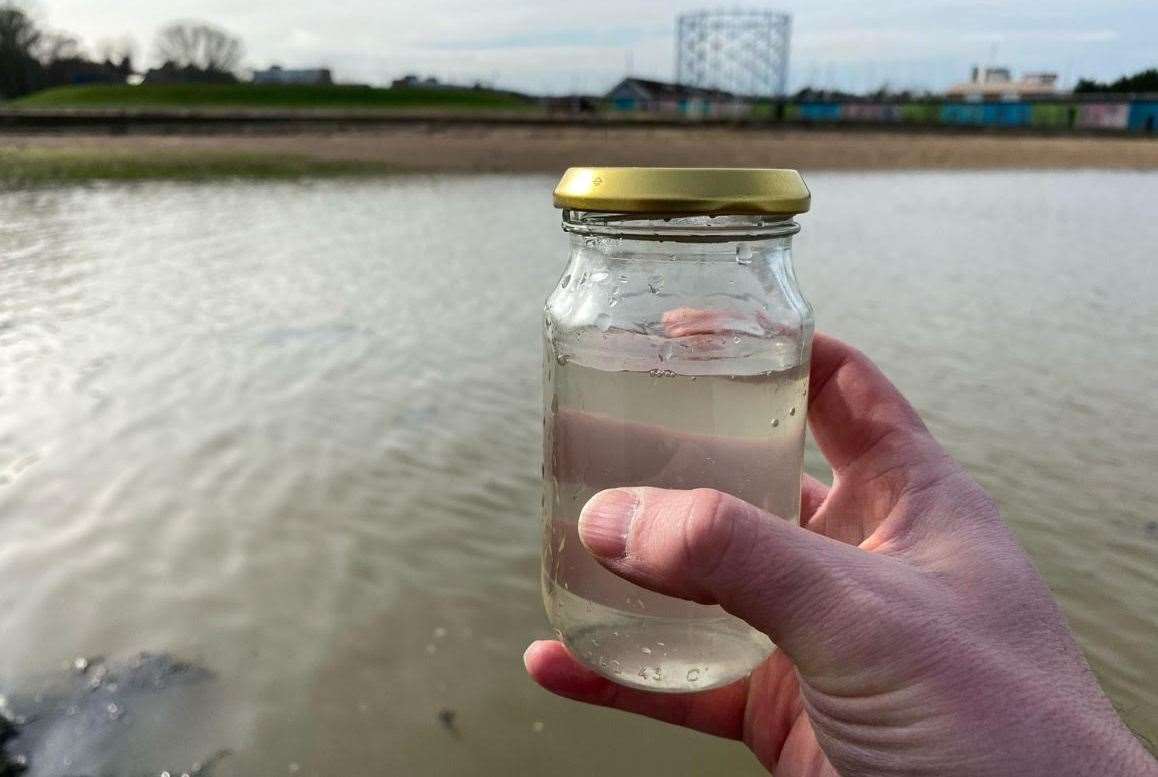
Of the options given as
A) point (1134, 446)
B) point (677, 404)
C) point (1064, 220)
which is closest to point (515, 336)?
point (1134, 446)

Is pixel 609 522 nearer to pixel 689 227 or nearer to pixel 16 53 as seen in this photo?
pixel 689 227

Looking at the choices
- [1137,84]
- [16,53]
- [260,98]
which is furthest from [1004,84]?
[16,53]

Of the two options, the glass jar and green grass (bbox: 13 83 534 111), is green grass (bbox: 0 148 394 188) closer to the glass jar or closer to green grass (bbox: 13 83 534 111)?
the glass jar

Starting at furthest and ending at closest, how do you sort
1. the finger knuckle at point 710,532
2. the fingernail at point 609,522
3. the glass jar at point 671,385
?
the glass jar at point 671,385
the fingernail at point 609,522
the finger knuckle at point 710,532

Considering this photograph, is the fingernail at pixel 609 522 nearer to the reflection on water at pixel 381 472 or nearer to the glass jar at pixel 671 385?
the glass jar at pixel 671 385

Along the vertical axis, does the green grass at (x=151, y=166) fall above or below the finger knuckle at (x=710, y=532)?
above

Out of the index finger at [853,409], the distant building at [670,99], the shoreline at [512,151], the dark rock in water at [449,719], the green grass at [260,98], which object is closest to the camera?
the index finger at [853,409]

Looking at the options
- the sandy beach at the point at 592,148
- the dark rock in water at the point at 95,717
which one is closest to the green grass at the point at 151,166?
the sandy beach at the point at 592,148
